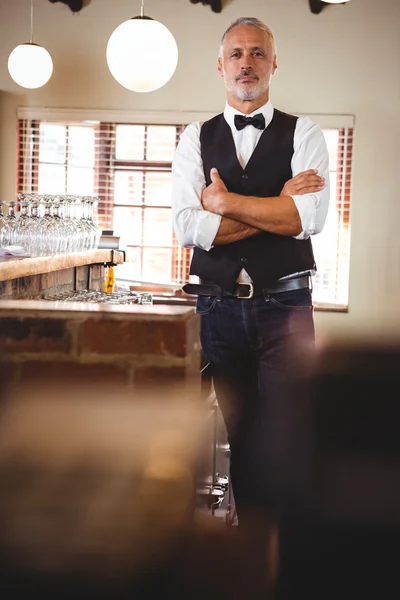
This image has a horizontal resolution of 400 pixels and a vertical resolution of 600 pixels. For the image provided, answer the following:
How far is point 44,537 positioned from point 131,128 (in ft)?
18.0

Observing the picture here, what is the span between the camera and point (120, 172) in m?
6.61

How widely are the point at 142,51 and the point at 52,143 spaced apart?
289 cm

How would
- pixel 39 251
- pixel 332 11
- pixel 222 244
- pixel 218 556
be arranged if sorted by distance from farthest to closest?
pixel 332 11 < pixel 39 251 < pixel 222 244 < pixel 218 556

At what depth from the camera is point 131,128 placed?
652 centimetres

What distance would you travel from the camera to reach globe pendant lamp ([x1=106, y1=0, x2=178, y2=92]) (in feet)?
12.7

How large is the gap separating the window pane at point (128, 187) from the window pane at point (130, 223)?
66 millimetres

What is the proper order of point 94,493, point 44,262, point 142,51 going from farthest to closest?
point 142,51 → point 44,262 → point 94,493

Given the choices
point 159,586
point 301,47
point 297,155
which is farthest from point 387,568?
point 301,47

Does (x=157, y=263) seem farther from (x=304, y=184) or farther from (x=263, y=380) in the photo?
(x=263, y=380)

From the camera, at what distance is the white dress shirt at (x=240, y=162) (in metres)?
2.51

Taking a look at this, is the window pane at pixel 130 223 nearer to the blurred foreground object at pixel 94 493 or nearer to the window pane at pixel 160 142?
the window pane at pixel 160 142

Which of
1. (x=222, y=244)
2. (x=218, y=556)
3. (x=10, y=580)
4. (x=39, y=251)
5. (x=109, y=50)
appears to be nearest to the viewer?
(x=10, y=580)

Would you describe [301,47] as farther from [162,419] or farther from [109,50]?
[162,419]

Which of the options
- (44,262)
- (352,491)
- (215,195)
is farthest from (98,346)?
(44,262)
